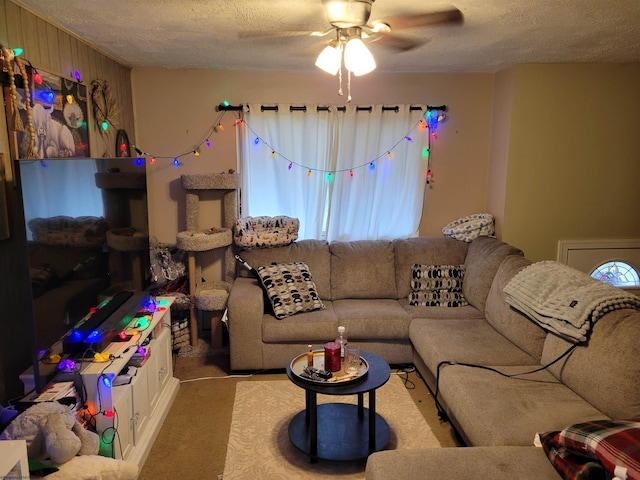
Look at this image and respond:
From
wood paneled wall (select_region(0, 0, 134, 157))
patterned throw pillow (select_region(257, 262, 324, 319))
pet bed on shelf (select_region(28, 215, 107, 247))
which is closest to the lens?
pet bed on shelf (select_region(28, 215, 107, 247))

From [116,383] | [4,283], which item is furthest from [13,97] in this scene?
[116,383]

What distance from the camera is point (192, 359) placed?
3.79 m

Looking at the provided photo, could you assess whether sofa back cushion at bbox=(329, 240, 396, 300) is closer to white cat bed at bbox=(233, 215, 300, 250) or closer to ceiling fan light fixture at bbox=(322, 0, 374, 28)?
white cat bed at bbox=(233, 215, 300, 250)

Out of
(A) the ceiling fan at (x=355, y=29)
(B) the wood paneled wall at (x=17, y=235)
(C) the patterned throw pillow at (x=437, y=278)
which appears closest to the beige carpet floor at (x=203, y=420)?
(C) the patterned throw pillow at (x=437, y=278)

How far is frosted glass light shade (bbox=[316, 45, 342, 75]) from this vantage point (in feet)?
7.95

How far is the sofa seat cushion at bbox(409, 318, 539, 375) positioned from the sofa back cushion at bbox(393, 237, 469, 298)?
1.87 feet

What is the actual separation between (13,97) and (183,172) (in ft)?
6.39

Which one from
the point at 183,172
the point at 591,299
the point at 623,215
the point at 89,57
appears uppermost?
the point at 89,57

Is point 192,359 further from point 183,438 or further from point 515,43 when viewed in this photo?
point 515,43

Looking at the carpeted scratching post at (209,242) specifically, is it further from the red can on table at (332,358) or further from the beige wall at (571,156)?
the beige wall at (571,156)

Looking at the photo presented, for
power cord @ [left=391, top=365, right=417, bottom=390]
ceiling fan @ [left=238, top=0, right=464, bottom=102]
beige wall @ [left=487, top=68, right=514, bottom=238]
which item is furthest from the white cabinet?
beige wall @ [left=487, top=68, right=514, bottom=238]

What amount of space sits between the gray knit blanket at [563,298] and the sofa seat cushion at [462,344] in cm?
24

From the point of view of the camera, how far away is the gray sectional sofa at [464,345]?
194cm

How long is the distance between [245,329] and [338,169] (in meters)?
1.64
